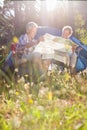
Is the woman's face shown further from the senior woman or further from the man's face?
the man's face

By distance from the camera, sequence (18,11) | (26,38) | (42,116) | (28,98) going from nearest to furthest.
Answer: (42,116) → (28,98) → (26,38) → (18,11)

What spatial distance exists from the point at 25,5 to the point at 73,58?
3050 mm

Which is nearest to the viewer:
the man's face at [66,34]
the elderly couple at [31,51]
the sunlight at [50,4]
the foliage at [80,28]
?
the elderly couple at [31,51]

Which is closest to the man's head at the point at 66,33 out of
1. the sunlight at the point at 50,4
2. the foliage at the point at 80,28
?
the foliage at the point at 80,28

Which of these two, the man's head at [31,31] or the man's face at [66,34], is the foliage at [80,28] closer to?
the man's face at [66,34]

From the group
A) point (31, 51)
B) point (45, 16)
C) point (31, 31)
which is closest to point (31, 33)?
point (31, 31)

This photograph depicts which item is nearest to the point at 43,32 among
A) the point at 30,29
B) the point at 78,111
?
the point at 30,29

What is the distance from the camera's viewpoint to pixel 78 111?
313 cm

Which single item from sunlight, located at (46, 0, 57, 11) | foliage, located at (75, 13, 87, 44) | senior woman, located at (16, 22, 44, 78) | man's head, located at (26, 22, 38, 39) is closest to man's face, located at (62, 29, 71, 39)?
senior woman, located at (16, 22, 44, 78)

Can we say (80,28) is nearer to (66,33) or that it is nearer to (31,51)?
(66,33)

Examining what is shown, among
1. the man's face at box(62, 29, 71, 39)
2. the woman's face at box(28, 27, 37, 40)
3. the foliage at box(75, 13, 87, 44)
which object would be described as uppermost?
the woman's face at box(28, 27, 37, 40)

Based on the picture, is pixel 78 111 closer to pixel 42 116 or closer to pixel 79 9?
pixel 42 116

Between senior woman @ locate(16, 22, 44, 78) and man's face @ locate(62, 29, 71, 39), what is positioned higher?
man's face @ locate(62, 29, 71, 39)

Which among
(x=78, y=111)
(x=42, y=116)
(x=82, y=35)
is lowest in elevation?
(x=82, y=35)
